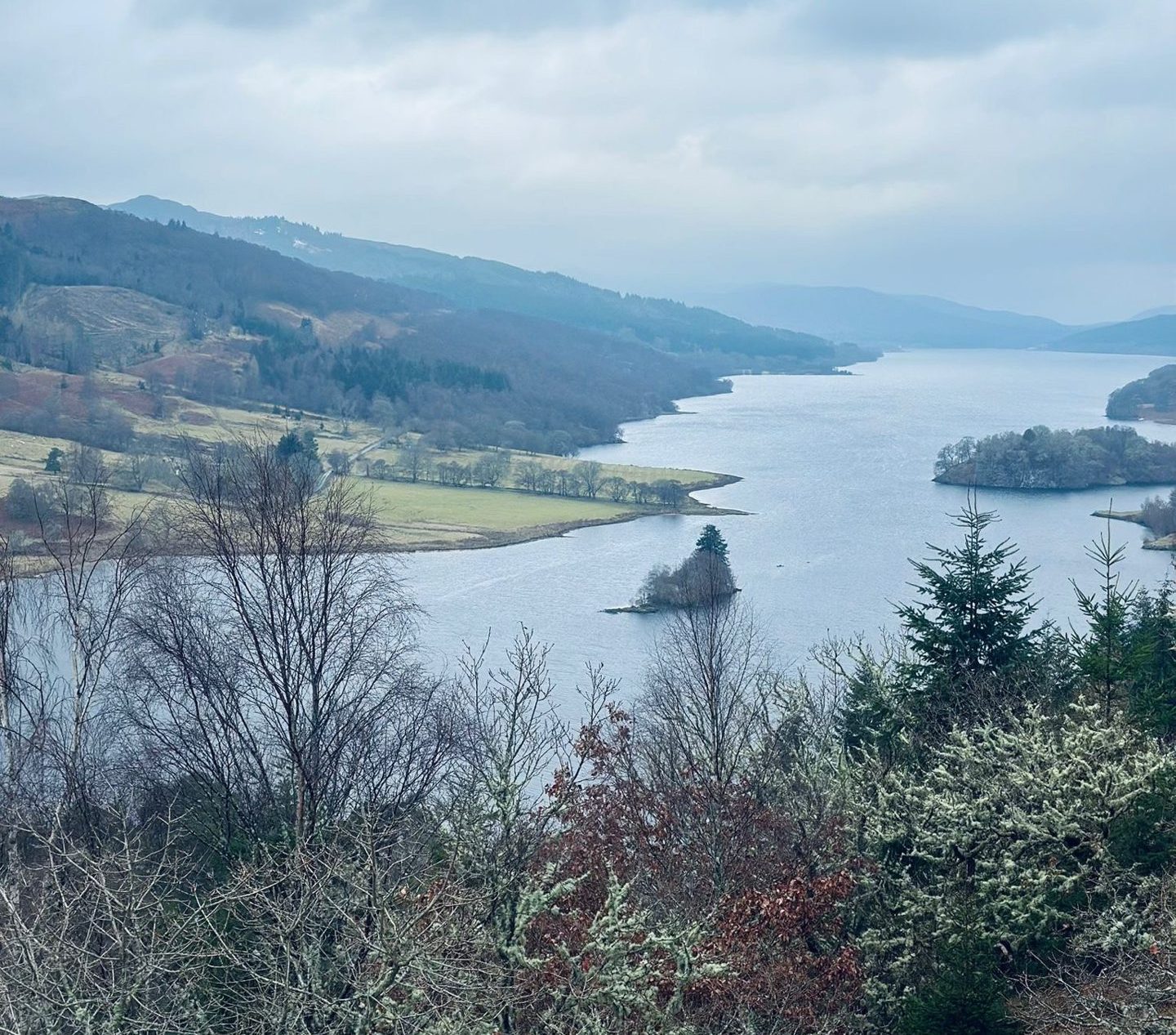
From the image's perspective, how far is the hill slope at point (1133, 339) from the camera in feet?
521

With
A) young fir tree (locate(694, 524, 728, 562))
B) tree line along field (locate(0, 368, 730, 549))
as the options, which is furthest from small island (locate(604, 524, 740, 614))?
tree line along field (locate(0, 368, 730, 549))

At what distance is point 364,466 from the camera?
1832 inches

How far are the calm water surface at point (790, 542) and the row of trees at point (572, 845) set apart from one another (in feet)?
25.8

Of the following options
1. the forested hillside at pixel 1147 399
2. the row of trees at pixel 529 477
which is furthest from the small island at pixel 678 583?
the forested hillside at pixel 1147 399

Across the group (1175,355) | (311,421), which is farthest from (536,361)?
(1175,355)

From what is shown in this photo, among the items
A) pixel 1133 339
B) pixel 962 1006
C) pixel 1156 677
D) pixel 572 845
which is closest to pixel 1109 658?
pixel 1156 677

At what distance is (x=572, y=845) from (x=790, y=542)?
2681 centimetres

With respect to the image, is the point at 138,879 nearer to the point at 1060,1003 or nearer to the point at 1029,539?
the point at 1060,1003

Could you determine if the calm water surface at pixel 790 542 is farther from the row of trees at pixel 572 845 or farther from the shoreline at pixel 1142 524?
the row of trees at pixel 572 845

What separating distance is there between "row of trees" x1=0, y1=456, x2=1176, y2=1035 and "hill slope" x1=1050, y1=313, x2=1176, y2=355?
15229 centimetres

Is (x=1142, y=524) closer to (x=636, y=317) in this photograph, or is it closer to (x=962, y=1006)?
(x=962, y=1006)

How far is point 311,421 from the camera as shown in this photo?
190 ft

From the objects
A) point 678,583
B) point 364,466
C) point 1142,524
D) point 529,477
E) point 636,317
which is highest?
point 636,317

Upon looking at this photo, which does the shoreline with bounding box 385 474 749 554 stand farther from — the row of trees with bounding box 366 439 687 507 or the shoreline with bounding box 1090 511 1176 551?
the shoreline with bounding box 1090 511 1176 551
